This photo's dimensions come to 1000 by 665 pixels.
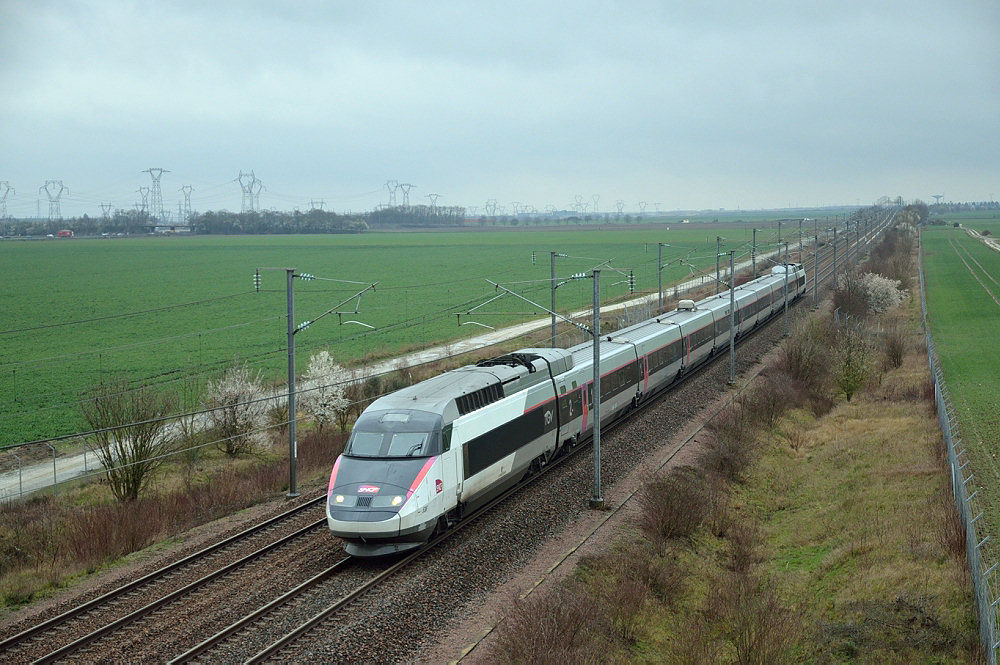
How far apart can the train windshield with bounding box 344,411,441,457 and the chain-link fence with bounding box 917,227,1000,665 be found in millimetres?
11346

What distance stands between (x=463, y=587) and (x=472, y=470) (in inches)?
146

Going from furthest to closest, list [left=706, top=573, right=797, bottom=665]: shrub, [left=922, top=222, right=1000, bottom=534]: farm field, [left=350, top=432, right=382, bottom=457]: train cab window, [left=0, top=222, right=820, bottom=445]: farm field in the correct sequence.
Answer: [left=0, top=222, right=820, bottom=445]: farm field, [left=922, top=222, right=1000, bottom=534]: farm field, [left=350, top=432, right=382, bottom=457]: train cab window, [left=706, top=573, right=797, bottom=665]: shrub

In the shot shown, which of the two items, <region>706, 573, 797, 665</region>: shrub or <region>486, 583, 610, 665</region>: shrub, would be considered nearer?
<region>486, 583, 610, 665</region>: shrub

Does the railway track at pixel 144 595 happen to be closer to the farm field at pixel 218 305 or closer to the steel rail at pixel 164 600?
the steel rail at pixel 164 600

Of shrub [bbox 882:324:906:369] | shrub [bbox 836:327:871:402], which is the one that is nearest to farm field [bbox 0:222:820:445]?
shrub [bbox 836:327:871:402]

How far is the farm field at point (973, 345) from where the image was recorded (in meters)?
28.4

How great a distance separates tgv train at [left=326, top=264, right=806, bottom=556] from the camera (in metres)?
19.2

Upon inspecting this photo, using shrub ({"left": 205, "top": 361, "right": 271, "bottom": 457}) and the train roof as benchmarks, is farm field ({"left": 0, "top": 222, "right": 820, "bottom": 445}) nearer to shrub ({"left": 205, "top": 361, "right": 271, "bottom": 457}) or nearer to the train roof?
shrub ({"left": 205, "top": 361, "right": 271, "bottom": 457})

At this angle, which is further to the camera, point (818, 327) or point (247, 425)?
point (818, 327)

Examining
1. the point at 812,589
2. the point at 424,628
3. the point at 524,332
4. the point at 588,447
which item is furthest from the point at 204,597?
the point at 524,332

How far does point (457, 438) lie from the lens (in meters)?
21.0

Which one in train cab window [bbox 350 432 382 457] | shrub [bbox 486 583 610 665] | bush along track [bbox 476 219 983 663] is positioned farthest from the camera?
train cab window [bbox 350 432 382 457]

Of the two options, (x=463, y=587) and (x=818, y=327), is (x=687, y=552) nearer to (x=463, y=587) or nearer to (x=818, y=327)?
(x=463, y=587)

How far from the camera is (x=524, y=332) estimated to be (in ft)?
222
